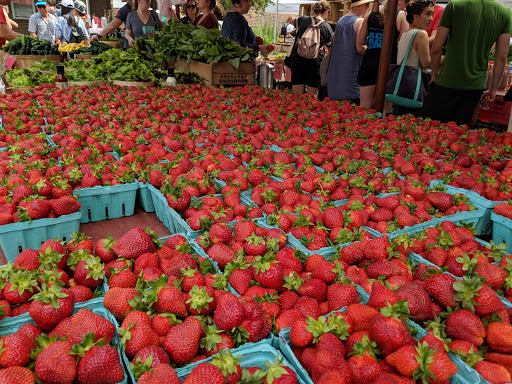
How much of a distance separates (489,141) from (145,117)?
3002 mm

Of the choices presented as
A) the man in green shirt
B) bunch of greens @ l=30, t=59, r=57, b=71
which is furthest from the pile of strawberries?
bunch of greens @ l=30, t=59, r=57, b=71

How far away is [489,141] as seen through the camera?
3.20 meters

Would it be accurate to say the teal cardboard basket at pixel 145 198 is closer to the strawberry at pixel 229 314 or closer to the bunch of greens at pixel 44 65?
the strawberry at pixel 229 314

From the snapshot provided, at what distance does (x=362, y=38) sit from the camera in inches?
194

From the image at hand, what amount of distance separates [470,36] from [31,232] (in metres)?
3.99

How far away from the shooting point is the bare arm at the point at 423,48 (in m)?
3.90

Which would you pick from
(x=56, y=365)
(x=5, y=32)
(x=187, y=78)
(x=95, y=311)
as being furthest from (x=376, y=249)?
(x=5, y=32)

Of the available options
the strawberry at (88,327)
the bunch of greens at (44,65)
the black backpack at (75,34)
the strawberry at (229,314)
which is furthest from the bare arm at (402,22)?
the black backpack at (75,34)

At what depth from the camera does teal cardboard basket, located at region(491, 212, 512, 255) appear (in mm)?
2063

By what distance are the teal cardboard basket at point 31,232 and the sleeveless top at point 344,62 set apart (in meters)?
4.51

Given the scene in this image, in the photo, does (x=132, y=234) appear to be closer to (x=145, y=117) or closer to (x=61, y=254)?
(x=61, y=254)

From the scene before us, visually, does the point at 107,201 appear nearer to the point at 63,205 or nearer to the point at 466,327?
the point at 63,205

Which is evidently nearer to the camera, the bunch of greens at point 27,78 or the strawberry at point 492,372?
the strawberry at point 492,372

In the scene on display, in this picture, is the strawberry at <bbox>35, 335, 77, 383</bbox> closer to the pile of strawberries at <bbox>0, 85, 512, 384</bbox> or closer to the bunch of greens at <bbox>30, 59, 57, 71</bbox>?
the pile of strawberries at <bbox>0, 85, 512, 384</bbox>
